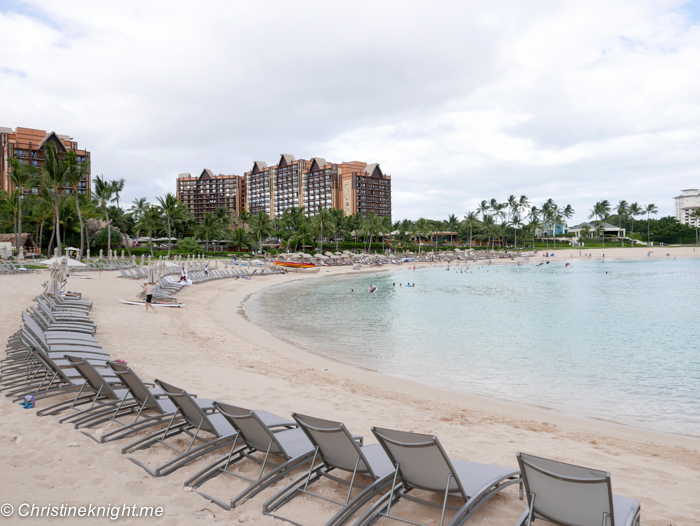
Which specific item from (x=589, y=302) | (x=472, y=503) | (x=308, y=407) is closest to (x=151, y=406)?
(x=308, y=407)

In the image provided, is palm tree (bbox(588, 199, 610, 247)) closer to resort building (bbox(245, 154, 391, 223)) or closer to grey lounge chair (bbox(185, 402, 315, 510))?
resort building (bbox(245, 154, 391, 223))

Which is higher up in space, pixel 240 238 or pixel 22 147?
pixel 22 147

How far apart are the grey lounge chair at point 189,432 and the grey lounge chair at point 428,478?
1441 millimetres

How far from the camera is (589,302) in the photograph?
24.5m

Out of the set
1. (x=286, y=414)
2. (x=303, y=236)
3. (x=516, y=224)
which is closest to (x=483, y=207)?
(x=516, y=224)

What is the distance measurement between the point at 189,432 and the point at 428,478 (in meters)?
2.50

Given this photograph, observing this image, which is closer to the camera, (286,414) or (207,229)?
(286,414)

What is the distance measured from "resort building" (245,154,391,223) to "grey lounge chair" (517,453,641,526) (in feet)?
354

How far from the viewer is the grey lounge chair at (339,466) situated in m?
3.12

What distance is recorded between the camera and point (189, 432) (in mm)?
4254

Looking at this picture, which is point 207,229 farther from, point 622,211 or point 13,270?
point 622,211

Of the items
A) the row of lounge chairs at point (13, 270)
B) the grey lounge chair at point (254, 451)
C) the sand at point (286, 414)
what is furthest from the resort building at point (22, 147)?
the grey lounge chair at point (254, 451)

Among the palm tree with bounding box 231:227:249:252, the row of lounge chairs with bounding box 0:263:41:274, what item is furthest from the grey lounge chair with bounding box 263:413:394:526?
the palm tree with bounding box 231:227:249:252

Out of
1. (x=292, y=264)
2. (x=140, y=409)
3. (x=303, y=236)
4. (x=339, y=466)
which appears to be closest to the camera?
(x=339, y=466)
